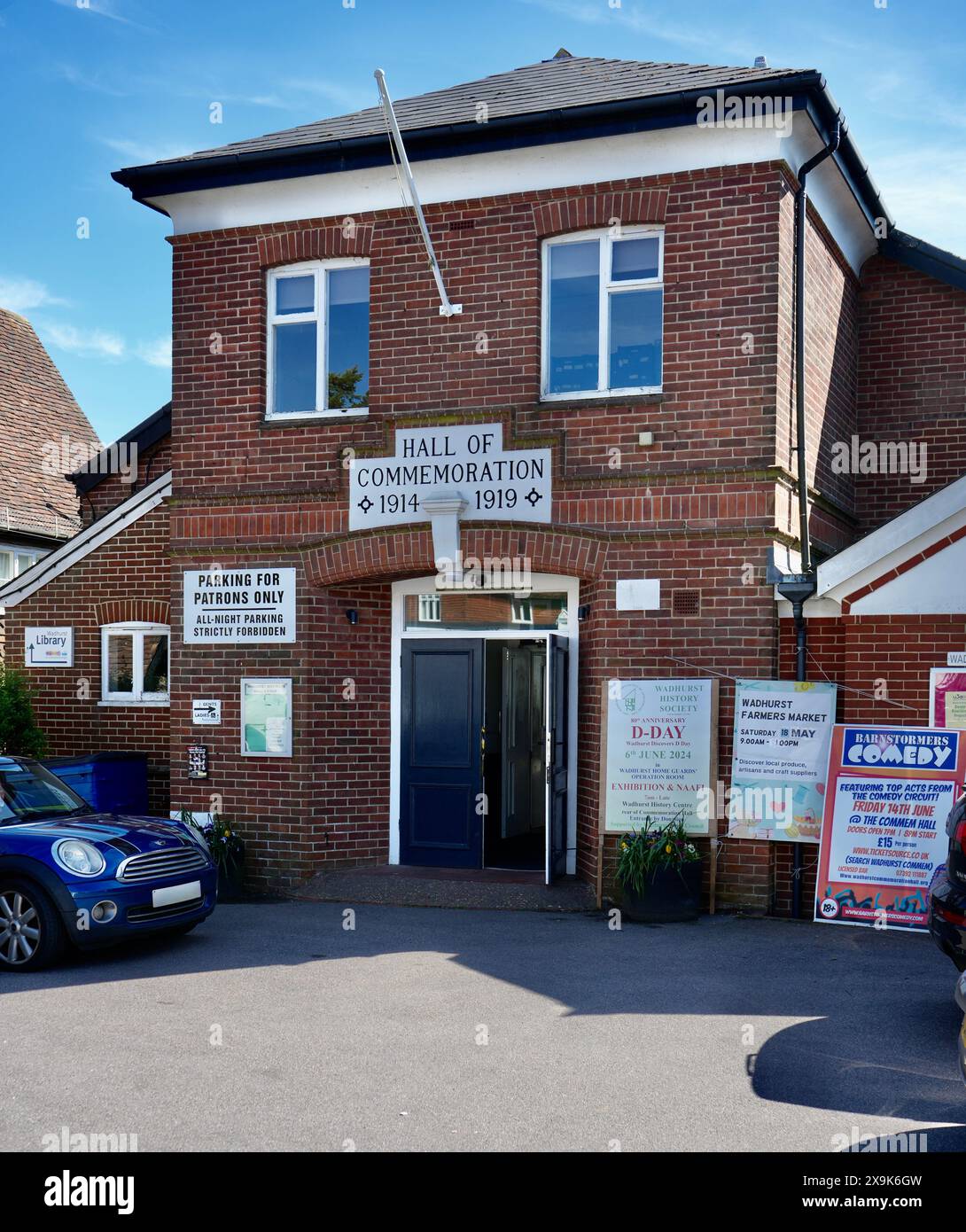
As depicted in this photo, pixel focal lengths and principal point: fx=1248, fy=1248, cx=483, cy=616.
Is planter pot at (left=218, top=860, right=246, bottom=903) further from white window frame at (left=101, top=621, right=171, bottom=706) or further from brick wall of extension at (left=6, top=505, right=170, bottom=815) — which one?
white window frame at (left=101, top=621, right=171, bottom=706)

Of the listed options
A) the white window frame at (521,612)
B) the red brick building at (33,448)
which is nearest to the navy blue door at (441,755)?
the white window frame at (521,612)

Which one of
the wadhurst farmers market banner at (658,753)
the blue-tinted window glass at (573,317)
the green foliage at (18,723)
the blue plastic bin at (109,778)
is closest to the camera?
the wadhurst farmers market banner at (658,753)

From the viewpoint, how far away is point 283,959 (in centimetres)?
913

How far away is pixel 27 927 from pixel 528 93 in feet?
29.7

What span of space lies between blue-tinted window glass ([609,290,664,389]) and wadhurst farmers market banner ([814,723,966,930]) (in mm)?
3649

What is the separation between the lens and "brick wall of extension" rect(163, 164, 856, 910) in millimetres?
10906

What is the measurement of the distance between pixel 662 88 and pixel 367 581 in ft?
17.6

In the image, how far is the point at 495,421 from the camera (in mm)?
11688

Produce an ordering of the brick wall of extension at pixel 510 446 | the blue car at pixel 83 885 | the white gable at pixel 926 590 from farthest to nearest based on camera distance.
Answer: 1. the brick wall of extension at pixel 510 446
2. the white gable at pixel 926 590
3. the blue car at pixel 83 885

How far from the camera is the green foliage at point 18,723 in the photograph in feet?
45.5

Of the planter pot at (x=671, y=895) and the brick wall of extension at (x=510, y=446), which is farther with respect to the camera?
the brick wall of extension at (x=510, y=446)

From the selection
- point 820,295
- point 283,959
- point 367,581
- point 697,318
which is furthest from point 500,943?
point 820,295

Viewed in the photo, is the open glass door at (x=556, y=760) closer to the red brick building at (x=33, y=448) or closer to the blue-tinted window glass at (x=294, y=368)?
the blue-tinted window glass at (x=294, y=368)

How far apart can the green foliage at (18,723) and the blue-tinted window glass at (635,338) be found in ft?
24.9
